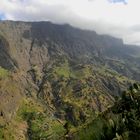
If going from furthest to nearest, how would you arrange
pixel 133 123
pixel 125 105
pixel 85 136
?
pixel 125 105
pixel 133 123
pixel 85 136

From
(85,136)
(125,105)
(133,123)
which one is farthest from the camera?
(125,105)

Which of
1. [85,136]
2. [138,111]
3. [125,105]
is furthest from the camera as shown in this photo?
[125,105]

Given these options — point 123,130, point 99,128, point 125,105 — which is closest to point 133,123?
point 123,130

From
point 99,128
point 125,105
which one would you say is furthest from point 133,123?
point 125,105

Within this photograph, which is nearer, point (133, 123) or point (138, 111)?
point (133, 123)

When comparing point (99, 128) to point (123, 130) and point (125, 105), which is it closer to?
point (123, 130)

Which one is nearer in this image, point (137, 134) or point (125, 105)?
point (137, 134)

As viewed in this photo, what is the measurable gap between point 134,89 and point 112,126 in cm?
9777

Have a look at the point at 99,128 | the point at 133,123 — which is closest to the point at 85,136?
the point at 99,128

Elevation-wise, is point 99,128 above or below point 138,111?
above

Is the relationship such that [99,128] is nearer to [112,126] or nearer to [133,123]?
[112,126]

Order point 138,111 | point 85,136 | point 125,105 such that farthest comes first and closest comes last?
point 125,105, point 138,111, point 85,136

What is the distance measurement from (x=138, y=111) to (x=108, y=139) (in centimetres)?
5522

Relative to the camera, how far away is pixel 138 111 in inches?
4988
